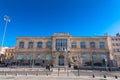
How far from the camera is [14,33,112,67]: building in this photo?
4416 cm

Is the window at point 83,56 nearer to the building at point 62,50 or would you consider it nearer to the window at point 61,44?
the building at point 62,50

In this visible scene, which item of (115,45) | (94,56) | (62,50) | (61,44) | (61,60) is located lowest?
(61,60)

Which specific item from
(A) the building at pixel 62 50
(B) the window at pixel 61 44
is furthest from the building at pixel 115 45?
(B) the window at pixel 61 44

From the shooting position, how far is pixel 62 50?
1740 inches

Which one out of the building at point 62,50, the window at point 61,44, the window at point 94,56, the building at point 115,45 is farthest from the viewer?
the building at point 115,45

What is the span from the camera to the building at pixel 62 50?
44156 mm

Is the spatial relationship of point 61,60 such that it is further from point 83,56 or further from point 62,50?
point 83,56

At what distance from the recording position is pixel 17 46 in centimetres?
4781

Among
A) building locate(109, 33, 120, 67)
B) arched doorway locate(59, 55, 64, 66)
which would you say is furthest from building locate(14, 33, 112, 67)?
building locate(109, 33, 120, 67)

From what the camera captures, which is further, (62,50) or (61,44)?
(61,44)

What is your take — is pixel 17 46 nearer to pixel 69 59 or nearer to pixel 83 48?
pixel 69 59

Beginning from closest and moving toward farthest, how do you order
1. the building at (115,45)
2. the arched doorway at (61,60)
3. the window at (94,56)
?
the arched doorway at (61,60), the window at (94,56), the building at (115,45)

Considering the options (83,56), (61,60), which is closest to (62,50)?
(61,60)

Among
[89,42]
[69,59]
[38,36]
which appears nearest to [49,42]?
[38,36]
